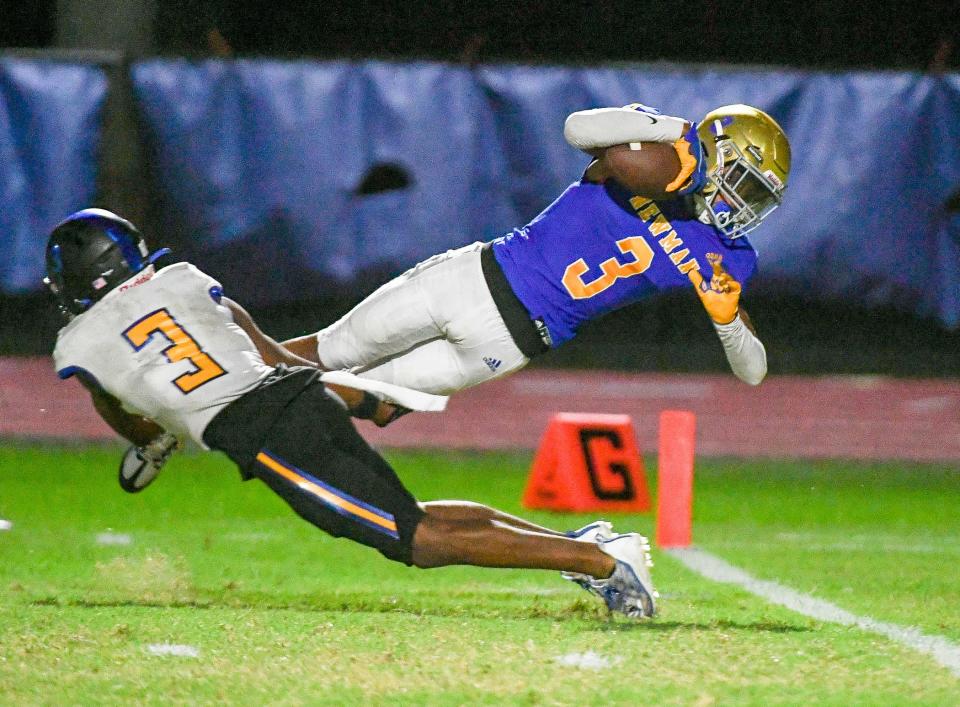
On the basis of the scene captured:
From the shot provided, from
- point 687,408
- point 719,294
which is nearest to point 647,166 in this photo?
point 719,294

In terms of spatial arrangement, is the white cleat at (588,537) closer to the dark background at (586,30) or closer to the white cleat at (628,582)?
the white cleat at (628,582)

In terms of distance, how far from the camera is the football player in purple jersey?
214 inches

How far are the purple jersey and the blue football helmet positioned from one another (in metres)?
1.37

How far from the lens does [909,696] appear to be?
12.6ft

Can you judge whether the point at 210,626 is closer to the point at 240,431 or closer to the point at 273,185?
the point at 240,431

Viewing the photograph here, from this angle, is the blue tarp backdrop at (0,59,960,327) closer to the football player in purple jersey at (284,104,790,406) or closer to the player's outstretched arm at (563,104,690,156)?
the football player in purple jersey at (284,104,790,406)

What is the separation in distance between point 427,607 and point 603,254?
4.45 ft

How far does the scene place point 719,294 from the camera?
5.32 meters

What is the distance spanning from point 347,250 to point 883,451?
420cm

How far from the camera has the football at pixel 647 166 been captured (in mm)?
5199

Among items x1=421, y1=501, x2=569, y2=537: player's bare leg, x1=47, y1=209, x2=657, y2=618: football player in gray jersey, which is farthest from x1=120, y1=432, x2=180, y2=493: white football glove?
x1=421, y1=501, x2=569, y2=537: player's bare leg

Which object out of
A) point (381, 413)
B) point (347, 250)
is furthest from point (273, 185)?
point (381, 413)

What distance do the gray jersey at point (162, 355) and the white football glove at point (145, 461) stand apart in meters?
0.43

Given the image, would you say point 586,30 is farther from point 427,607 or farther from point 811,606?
point 427,607
